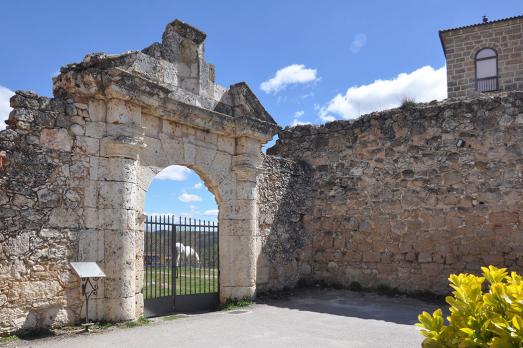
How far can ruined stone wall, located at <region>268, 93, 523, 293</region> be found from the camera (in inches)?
310

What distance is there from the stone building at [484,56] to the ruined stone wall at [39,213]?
56.3 ft

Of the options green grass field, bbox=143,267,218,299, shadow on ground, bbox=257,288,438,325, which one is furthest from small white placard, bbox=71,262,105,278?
shadow on ground, bbox=257,288,438,325

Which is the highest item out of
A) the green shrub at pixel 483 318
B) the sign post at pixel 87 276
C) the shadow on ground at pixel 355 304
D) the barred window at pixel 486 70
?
the barred window at pixel 486 70

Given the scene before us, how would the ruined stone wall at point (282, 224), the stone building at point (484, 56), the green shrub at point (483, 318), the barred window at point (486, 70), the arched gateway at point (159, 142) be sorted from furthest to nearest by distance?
the barred window at point (486, 70), the stone building at point (484, 56), the ruined stone wall at point (282, 224), the arched gateway at point (159, 142), the green shrub at point (483, 318)

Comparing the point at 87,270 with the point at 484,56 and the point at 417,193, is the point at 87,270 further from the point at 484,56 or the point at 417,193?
the point at 484,56

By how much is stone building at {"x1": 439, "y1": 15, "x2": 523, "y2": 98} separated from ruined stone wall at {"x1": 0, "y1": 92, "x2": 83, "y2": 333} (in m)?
17.2

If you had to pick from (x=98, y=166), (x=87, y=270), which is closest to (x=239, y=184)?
(x=98, y=166)

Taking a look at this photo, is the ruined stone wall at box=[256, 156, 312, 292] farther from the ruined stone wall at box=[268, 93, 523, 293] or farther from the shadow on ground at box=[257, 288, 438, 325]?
the shadow on ground at box=[257, 288, 438, 325]

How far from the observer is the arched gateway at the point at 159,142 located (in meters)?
6.04

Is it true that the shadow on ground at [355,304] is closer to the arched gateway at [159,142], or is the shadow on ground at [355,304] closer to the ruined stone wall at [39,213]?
the arched gateway at [159,142]

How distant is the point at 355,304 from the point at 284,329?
7.83 feet

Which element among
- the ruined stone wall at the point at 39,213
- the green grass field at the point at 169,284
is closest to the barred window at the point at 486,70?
the green grass field at the point at 169,284

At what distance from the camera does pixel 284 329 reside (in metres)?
6.02

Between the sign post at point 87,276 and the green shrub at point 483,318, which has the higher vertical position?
the green shrub at point 483,318
